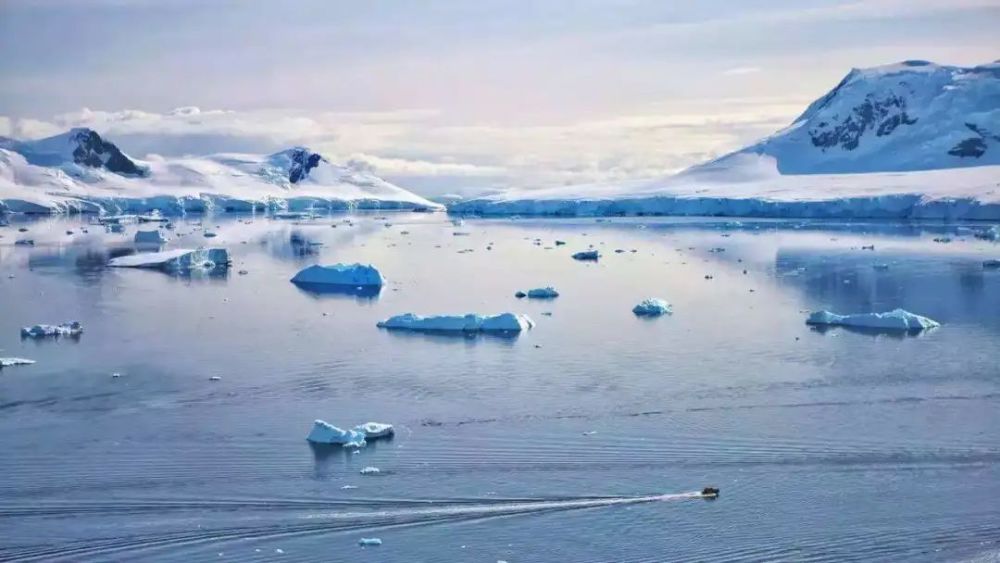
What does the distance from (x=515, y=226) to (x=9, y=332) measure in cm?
4437

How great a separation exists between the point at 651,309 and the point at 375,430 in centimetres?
1134

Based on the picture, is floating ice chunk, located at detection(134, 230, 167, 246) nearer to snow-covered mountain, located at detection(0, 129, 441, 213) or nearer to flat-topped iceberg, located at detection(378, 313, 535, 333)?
flat-topped iceberg, located at detection(378, 313, 535, 333)

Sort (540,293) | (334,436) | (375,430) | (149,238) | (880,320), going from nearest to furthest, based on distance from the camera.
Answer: (334,436)
(375,430)
(880,320)
(540,293)
(149,238)

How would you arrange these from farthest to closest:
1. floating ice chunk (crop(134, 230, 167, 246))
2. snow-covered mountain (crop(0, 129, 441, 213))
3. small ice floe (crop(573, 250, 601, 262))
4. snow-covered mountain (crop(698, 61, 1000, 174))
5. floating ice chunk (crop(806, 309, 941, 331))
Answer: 1. snow-covered mountain (crop(0, 129, 441, 213))
2. snow-covered mountain (crop(698, 61, 1000, 174))
3. floating ice chunk (crop(134, 230, 167, 246))
4. small ice floe (crop(573, 250, 601, 262))
5. floating ice chunk (crop(806, 309, 941, 331))

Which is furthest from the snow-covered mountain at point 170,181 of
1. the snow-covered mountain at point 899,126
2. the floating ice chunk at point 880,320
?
the floating ice chunk at point 880,320

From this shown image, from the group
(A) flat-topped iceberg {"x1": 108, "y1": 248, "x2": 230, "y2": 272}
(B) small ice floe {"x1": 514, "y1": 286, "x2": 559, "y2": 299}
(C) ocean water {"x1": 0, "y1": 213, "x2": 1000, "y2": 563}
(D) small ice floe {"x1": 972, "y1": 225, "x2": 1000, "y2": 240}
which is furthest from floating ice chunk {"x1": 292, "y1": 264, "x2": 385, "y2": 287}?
(D) small ice floe {"x1": 972, "y1": 225, "x2": 1000, "y2": 240}

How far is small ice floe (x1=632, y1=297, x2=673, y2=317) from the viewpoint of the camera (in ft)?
78.8

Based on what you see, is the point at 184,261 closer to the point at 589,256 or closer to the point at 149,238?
the point at 589,256

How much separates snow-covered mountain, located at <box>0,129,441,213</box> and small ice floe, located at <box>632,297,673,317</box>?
2789 inches

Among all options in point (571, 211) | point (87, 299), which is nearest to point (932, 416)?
point (87, 299)

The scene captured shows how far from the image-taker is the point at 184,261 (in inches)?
1324

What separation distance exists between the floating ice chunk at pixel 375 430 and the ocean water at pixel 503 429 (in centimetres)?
21

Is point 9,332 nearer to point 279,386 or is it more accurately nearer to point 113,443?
point 279,386

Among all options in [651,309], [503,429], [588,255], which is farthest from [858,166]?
[503,429]
